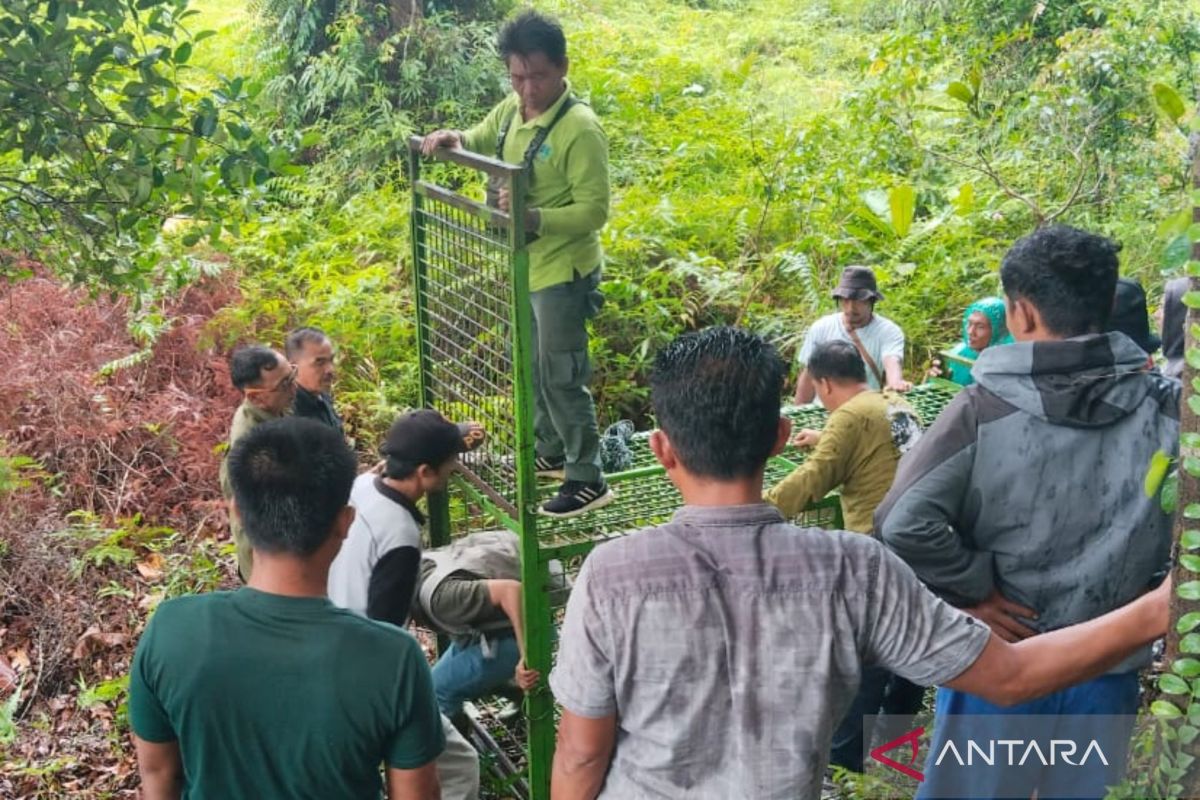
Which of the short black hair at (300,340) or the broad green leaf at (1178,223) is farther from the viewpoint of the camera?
the short black hair at (300,340)

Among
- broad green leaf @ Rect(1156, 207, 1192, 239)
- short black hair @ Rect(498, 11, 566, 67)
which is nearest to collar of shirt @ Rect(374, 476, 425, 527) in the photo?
short black hair @ Rect(498, 11, 566, 67)

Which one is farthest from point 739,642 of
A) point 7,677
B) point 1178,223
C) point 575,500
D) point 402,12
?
point 402,12

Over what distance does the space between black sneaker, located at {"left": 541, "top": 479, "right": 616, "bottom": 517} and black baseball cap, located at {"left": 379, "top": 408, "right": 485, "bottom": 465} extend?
0.49 meters

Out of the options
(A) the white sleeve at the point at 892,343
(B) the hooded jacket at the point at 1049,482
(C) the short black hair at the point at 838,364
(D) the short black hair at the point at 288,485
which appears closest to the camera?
(D) the short black hair at the point at 288,485

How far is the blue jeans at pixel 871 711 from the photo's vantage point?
4566mm

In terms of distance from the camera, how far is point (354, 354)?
8.21 m

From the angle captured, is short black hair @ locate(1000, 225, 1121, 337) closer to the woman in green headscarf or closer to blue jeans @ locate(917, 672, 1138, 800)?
blue jeans @ locate(917, 672, 1138, 800)

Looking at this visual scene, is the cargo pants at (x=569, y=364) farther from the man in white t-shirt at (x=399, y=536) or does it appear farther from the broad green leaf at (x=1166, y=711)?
the broad green leaf at (x=1166, y=711)

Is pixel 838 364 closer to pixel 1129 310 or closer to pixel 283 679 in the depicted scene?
pixel 1129 310

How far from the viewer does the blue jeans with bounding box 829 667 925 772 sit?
4566 mm

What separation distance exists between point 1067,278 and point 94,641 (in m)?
5.03

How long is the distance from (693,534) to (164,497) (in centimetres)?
566

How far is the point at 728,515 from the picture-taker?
2.18 m

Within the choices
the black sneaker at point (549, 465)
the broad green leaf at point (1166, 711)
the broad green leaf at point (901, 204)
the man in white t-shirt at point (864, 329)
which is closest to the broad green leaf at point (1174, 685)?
the broad green leaf at point (1166, 711)
